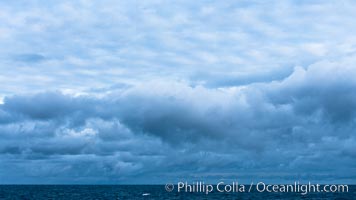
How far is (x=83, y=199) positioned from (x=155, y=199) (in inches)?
1104

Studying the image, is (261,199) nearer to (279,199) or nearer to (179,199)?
(279,199)

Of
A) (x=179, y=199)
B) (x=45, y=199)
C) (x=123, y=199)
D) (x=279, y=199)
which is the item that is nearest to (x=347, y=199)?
(x=279, y=199)

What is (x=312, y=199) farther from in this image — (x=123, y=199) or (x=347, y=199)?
(x=123, y=199)

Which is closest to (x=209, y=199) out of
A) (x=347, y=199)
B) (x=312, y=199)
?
(x=312, y=199)

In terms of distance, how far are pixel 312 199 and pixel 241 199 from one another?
27.0 metres

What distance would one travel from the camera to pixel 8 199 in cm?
18000

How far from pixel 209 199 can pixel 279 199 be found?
86.0 ft

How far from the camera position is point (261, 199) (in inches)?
6909

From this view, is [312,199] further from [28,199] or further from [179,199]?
[28,199]

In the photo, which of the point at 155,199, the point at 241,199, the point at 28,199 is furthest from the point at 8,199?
the point at 241,199

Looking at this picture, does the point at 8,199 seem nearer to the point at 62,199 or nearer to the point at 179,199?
the point at 62,199

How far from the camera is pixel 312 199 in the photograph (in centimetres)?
Answer: 17388

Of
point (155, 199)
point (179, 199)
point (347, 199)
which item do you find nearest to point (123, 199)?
point (155, 199)

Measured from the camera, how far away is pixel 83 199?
17812 cm
